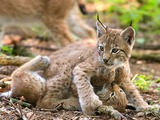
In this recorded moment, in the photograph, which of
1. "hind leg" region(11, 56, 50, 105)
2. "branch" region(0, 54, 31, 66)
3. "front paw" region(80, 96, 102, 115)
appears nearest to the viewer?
"front paw" region(80, 96, 102, 115)

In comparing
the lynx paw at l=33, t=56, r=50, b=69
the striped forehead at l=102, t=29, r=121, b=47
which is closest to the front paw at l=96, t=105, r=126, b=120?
the striped forehead at l=102, t=29, r=121, b=47

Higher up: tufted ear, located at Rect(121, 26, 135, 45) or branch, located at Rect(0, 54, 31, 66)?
tufted ear, located at Rect(121, 26, 135, 45)

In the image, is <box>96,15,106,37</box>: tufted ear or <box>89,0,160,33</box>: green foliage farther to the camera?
<box>89,0,160,33</box>: green foliage

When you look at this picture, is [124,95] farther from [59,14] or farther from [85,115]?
[59,14]

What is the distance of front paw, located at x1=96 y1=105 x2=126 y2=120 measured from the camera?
4.50 metres

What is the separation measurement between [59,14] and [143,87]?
161 inches

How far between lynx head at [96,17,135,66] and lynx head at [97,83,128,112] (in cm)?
27

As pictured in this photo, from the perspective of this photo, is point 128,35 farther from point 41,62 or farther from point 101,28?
point 41,62

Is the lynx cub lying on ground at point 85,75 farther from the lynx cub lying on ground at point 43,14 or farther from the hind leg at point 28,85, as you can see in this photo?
the lynx cub lying on ground at point 43,14

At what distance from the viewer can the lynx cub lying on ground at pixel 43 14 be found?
30.2ft

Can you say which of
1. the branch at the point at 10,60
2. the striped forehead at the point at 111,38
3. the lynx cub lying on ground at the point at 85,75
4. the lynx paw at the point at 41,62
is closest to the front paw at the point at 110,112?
the lynx cub lying on ground at the point at 85,75

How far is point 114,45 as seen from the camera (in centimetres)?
472

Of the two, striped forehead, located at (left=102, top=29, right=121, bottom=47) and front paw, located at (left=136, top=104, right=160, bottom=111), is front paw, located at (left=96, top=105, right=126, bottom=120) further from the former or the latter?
striped forehead, located at (left=102, top=29, right=121, bottom=47)

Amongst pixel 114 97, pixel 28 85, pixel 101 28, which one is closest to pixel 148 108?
pixel 114 97
